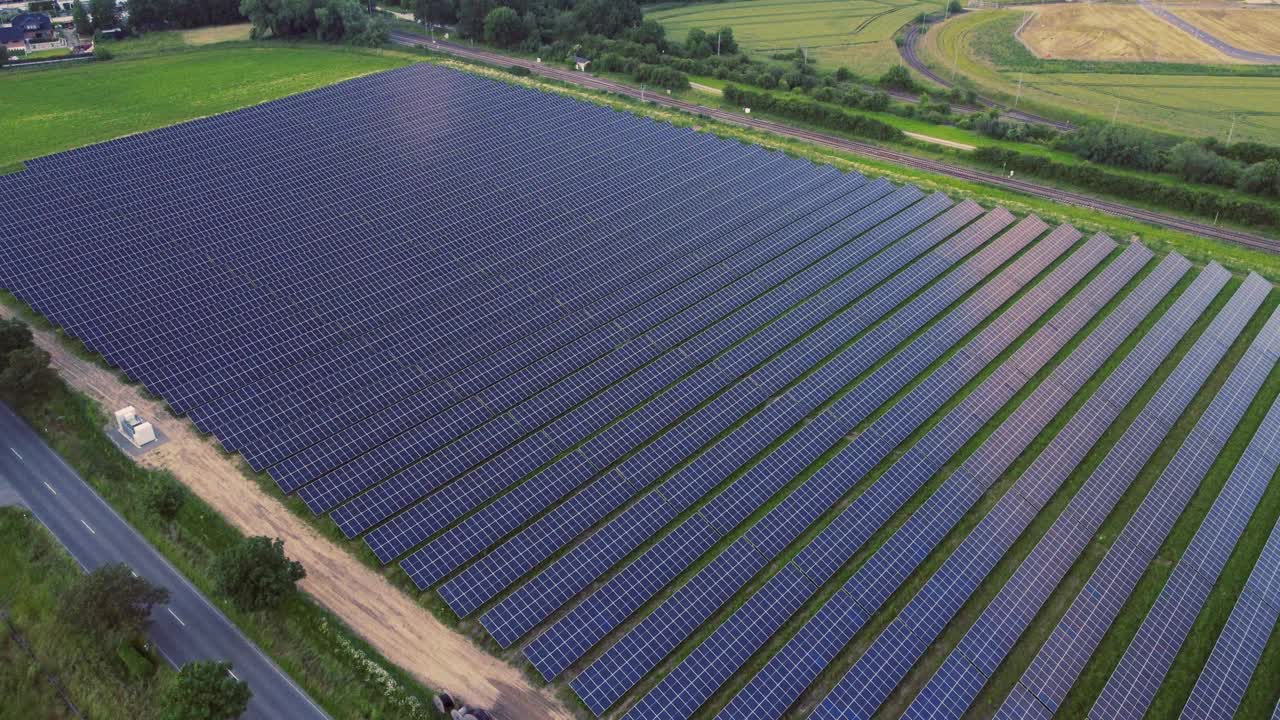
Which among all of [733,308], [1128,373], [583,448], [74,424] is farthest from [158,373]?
[1128,373]

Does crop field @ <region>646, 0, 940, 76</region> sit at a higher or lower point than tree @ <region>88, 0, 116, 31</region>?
lower

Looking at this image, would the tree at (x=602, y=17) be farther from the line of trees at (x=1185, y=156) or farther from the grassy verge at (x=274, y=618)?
the grassy verge at (x=274, y=618)

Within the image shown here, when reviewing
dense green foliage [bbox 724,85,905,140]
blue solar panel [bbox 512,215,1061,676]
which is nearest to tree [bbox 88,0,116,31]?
dense green foliage [bbox 724,85,905,140]

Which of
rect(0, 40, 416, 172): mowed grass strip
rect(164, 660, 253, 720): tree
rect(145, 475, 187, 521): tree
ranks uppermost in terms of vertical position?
rect(0, 40, 416, 172): mowed grass strip

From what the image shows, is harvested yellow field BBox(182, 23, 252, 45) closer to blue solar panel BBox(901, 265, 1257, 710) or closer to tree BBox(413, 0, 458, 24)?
tree BBox(413, 0, 458, 24)

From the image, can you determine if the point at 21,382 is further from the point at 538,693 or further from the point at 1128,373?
the point at 1128,373

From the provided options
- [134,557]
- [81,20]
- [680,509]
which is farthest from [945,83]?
[81,20]

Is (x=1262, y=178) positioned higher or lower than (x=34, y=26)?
lower

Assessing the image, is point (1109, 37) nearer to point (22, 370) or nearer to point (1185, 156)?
point (1185, 156)
